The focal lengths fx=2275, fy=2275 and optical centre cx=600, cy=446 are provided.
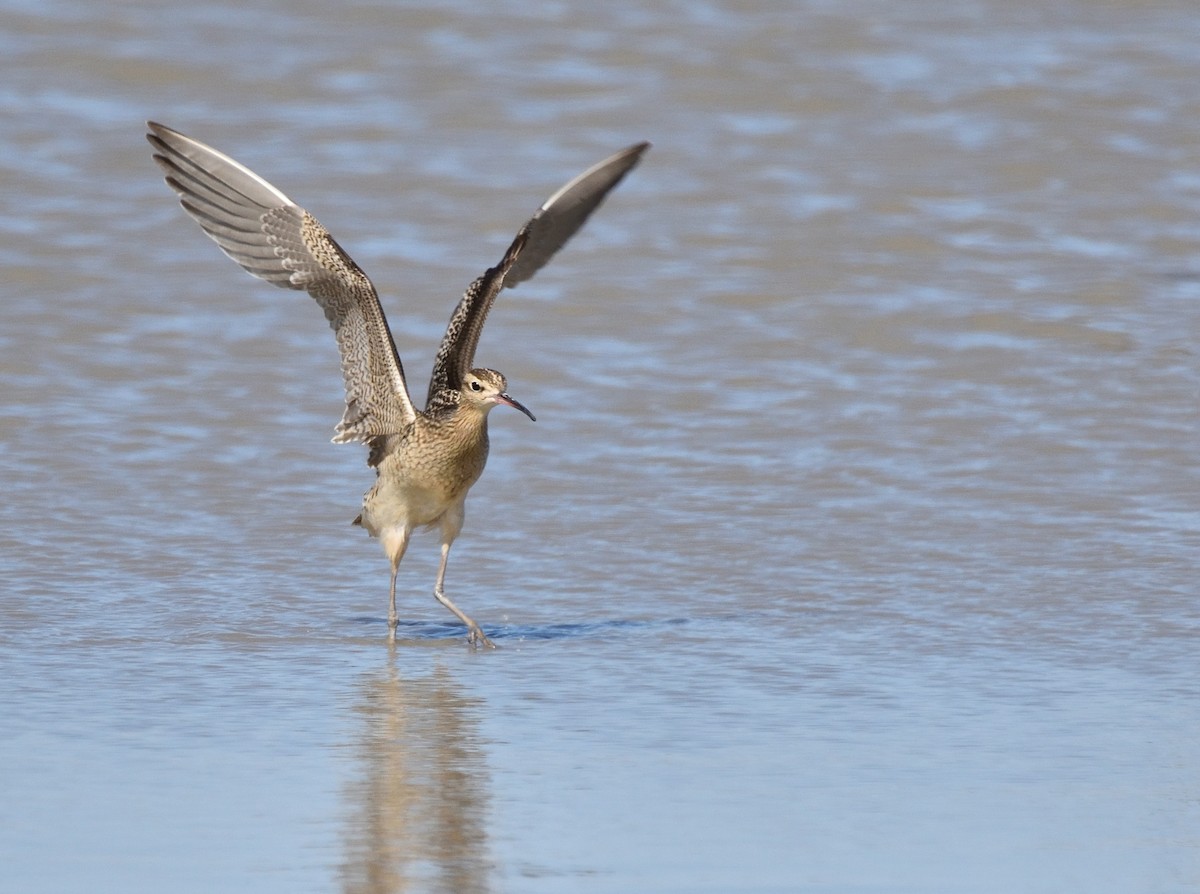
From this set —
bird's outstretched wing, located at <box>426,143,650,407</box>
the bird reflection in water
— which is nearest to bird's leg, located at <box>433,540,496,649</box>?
the bird reflection in water

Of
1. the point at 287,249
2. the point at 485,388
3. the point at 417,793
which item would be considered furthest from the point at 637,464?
the point at 417,793

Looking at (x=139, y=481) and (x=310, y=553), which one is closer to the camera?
(x=310, y=553)

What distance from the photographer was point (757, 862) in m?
4.96

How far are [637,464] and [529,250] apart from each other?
1.66m

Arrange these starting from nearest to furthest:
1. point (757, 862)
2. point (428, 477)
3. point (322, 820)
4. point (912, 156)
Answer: point (757, 862) → point (322, 820) → point (428, 477) → point (912, 156)

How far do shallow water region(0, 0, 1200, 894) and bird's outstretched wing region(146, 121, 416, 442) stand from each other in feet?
2.22

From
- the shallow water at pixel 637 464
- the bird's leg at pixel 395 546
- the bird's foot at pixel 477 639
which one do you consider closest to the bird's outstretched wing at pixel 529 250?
the bird's leg at pixel 395 546

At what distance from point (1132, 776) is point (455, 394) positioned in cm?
335

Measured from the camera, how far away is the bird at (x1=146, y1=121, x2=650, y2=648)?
8.09 meters

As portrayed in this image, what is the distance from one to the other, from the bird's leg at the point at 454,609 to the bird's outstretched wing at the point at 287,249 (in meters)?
0.52

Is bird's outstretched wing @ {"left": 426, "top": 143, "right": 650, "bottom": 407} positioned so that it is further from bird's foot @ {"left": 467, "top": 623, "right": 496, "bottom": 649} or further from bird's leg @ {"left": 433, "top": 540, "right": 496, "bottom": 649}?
bird's foot @ {"left": 467, "top": 623, "right": 496, "bottom": 649}

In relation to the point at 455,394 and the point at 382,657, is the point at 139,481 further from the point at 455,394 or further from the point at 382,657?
the point at 382,657

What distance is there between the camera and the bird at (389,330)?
8094mm

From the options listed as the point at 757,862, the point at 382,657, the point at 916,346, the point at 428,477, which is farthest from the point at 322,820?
the point at 916,346
